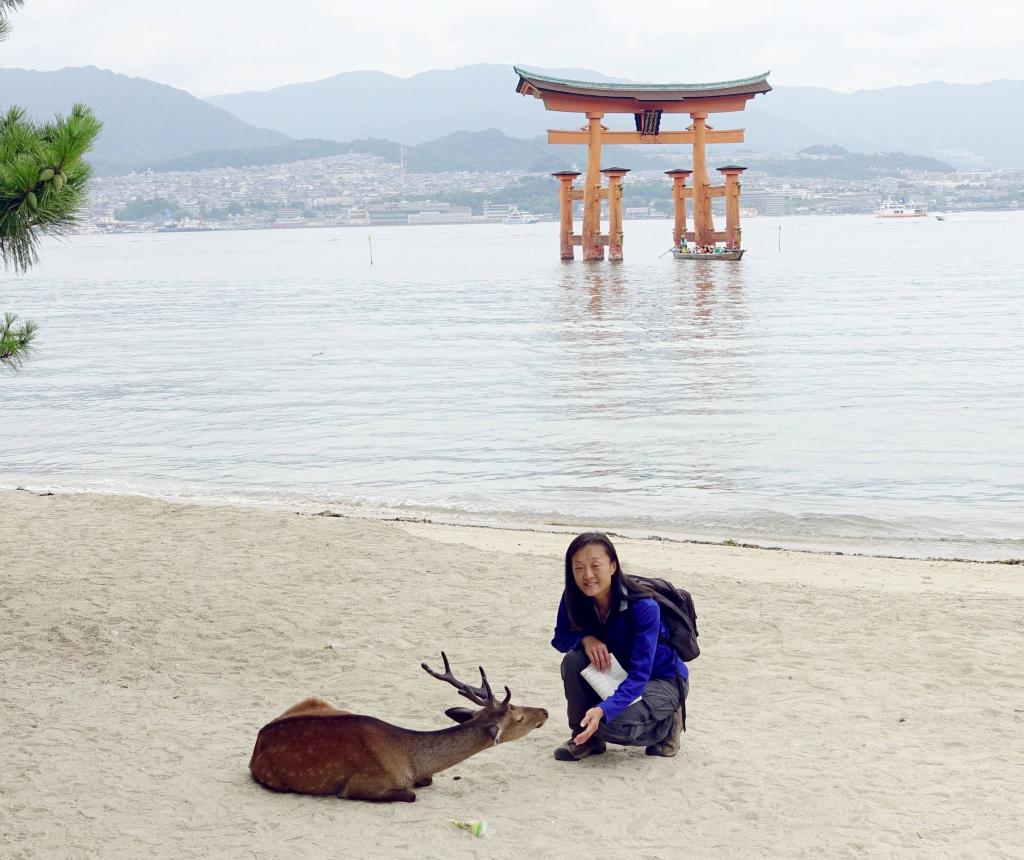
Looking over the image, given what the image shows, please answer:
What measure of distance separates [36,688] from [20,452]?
1026 cm

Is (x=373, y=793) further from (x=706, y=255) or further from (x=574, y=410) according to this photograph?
(x=706, y=255)

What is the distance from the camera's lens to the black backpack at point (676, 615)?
4.20 m

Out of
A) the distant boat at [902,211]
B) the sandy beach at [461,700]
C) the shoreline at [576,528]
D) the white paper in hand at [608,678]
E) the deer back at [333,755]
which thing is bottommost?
the shoreline at [576,528]

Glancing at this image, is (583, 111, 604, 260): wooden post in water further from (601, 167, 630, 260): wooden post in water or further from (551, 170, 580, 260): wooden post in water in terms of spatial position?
(551, 170, 580, 260): wooden post in water

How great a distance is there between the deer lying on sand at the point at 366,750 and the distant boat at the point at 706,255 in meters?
51.2

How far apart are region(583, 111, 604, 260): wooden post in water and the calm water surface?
9.27 metres

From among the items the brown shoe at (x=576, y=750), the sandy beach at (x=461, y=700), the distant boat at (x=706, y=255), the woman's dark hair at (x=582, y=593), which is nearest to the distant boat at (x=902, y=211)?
the distant boat at (x=706, y=255)

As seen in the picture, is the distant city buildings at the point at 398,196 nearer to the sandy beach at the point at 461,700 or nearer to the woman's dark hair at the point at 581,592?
the sandy beach at the point at 461,700

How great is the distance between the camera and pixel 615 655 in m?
4.24

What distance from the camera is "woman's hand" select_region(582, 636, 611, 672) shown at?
4180 mm

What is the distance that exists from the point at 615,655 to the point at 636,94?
44428 millimetres

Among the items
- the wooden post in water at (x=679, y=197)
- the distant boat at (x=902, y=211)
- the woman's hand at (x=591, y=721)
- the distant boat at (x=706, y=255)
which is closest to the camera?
the woman's hand at (x=591, y=721)

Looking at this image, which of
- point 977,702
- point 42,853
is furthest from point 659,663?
point 42,853

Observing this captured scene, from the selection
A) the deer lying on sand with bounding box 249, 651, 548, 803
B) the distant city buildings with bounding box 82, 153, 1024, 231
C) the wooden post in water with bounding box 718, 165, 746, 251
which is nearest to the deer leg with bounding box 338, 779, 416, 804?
the deer lying on sand with bounding box 249, 651, 548, 803
